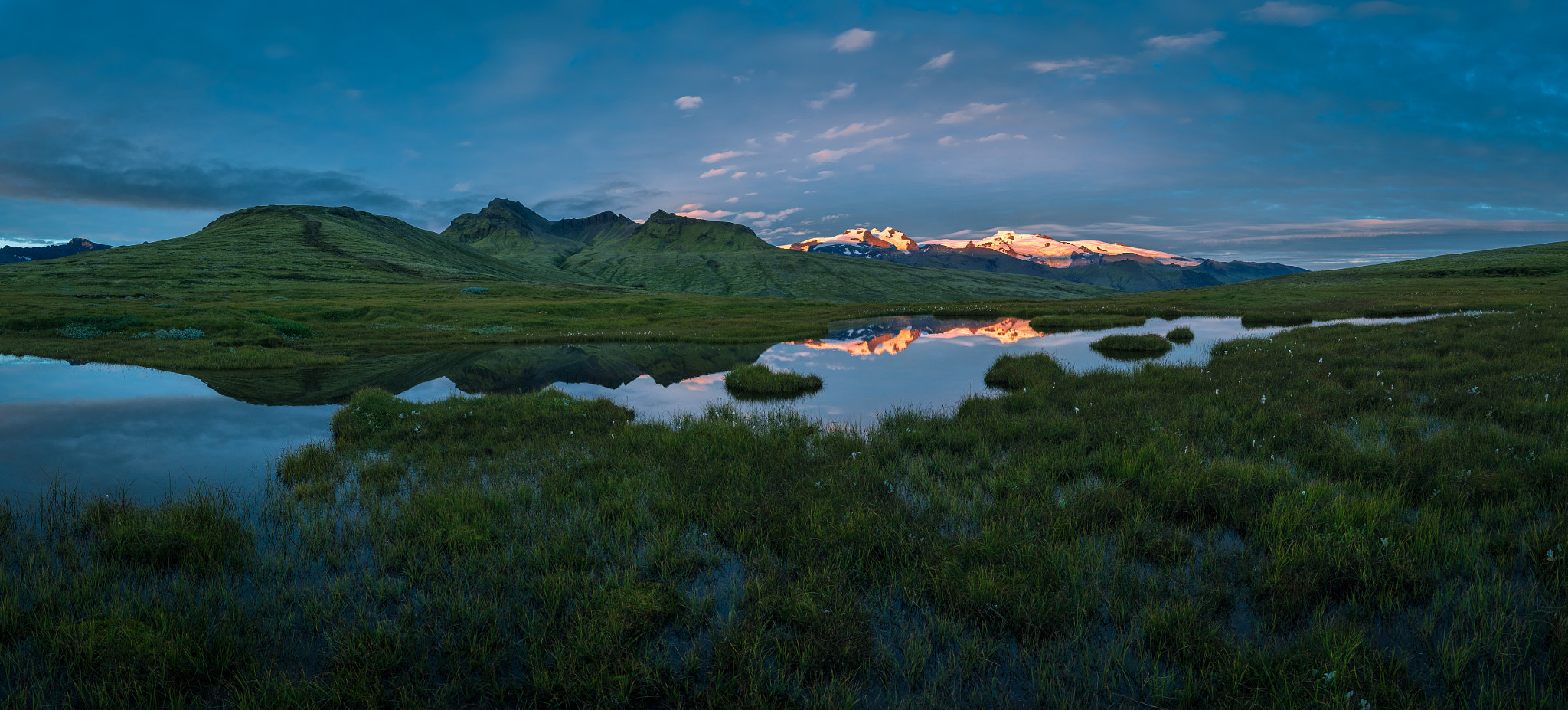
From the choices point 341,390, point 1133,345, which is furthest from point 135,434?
point 1133,345

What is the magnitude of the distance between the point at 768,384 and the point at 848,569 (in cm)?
1277

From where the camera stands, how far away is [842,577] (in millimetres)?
5738

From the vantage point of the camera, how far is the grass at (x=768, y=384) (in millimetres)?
17911

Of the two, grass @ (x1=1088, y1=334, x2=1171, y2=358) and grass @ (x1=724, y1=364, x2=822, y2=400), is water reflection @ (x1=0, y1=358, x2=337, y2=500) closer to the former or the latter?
grass @ (x1=724, y1=364, x2=822, y2=400)

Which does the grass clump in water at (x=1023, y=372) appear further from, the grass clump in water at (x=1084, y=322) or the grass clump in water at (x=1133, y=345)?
the grass clump in water at (x=1084, y=322)

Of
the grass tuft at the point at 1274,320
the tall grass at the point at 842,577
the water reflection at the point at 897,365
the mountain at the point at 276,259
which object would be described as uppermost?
the mountain at the point at 276,259

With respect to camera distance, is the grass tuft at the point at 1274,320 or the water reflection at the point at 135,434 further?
the grass tuft at the point at 1274,320

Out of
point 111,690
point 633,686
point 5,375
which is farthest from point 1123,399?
point 5,375

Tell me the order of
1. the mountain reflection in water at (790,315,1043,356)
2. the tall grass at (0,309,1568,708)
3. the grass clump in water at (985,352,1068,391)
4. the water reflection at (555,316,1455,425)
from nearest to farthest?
the tall grass at (0,309,1568,708) < the water reflection at (555,316,1455,425) < the grass clump in water at (985,352,1068,391) < the mountain reflection in water at (790,315,1043,356)

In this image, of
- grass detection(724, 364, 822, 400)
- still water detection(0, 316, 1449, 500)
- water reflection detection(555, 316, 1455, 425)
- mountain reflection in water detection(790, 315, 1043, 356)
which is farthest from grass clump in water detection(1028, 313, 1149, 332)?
grass detection(724, 364, 822, 400)

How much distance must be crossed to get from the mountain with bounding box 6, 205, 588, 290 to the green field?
115467mm

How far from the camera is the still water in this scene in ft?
34.4

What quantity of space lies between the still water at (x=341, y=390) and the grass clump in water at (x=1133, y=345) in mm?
848

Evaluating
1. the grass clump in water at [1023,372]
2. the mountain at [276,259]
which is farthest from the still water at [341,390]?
the mountain at [276,259]
